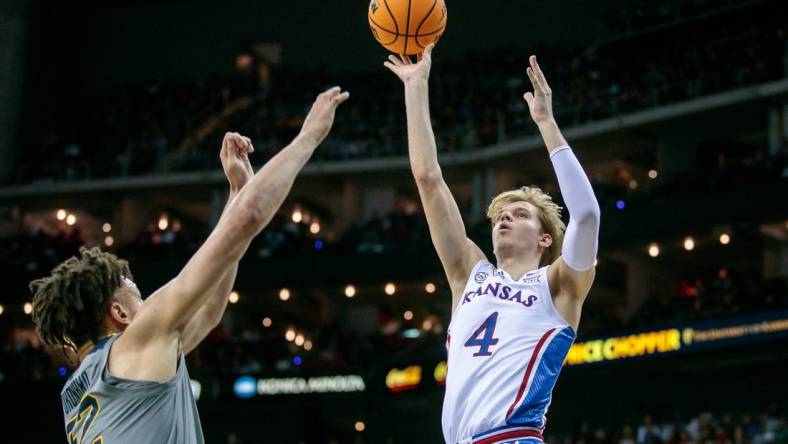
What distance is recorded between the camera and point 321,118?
4.37 metres

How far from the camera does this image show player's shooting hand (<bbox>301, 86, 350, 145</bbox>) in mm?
4285

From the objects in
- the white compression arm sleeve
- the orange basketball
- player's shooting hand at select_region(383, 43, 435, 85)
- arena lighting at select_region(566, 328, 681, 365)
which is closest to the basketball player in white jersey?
the white compression arm sleeve

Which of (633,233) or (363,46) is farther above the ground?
(363,46)

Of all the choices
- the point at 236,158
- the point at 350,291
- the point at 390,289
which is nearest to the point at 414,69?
the point at 236,158

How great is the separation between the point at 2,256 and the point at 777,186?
2385cm

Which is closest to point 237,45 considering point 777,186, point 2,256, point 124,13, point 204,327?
point 124,13

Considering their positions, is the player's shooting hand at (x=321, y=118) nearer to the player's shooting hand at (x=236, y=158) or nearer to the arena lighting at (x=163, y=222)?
the player's shooting hand at (x=236, y=158)

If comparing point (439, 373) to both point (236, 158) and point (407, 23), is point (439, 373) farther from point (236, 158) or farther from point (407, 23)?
point (236, 158)

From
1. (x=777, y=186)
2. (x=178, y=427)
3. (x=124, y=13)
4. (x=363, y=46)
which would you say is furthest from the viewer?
(x=124, y=13)

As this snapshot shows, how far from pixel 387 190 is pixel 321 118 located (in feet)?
110

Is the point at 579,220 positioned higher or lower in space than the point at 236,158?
lower

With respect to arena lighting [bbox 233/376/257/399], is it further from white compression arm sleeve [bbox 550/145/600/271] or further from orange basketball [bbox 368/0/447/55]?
white compression arm sleeve [bbox 550/145/600/271]

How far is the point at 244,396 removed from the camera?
29.3 metres

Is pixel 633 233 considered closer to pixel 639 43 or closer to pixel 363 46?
pixel 639 43
